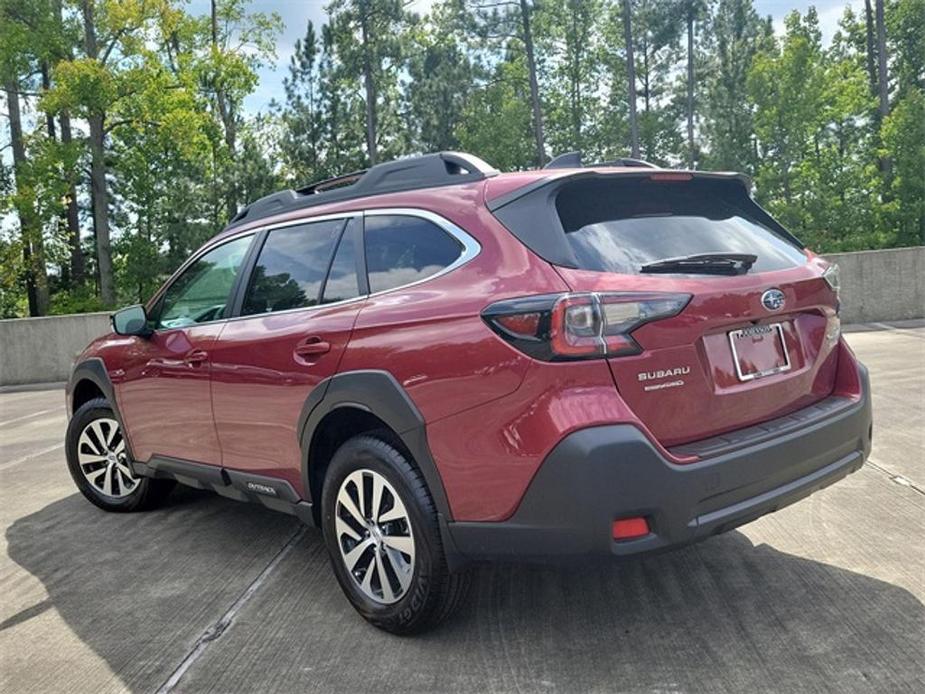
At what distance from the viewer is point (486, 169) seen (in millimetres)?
3365

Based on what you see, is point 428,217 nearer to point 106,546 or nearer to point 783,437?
point 783,437

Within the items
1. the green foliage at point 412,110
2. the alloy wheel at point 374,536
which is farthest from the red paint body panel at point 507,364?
the green foliage at point 412,110

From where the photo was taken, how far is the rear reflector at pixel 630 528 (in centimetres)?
259

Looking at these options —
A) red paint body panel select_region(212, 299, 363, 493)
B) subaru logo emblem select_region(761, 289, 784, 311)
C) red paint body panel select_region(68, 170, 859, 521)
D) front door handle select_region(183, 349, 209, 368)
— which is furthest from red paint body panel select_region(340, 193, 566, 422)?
front door handle select_region(183, 349, 209, 368)

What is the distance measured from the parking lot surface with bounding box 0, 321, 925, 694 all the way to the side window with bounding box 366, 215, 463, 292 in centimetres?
120

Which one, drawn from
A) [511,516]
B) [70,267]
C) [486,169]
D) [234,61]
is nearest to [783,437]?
[511,516]

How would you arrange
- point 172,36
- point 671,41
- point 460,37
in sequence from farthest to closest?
1. point 671,41
2. point 460,37
3. point 172,36

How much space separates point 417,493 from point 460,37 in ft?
128

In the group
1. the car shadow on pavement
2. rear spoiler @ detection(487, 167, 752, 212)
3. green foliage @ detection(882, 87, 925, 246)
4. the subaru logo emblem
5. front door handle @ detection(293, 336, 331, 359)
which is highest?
green foliage @ detection(882, 87, 925, 246)

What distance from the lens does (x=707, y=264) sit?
2.93 metres

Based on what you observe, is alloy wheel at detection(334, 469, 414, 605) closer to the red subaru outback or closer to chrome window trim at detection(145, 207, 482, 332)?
the red subaru outback

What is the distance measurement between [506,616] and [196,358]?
80.6 inches

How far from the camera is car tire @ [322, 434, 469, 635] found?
2.98 meters

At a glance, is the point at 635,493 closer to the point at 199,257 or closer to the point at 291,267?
the point at 291,267
